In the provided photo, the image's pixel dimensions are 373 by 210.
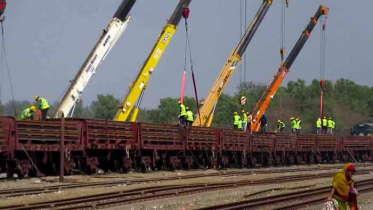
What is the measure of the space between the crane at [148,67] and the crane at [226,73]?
247 inches

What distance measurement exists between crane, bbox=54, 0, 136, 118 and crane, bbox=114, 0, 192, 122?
10.6 feet

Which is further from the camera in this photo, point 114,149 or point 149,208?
point 114,149

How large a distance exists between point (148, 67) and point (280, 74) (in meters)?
18.2

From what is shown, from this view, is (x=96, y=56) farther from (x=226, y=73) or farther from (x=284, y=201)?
(x=284, y=201)

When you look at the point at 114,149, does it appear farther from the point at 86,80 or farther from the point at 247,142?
the point at 247,142

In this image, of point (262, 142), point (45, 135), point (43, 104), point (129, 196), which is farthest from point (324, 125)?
point (129, 196)

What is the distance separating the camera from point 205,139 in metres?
36.9

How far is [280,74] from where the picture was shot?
181 ft

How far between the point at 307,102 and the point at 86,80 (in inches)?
3394

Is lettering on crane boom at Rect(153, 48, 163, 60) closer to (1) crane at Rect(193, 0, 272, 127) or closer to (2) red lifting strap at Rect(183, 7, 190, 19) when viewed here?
(2) red lifting strap at Rect(183, 7, 190, 19)

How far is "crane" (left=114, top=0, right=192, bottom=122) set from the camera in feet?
125

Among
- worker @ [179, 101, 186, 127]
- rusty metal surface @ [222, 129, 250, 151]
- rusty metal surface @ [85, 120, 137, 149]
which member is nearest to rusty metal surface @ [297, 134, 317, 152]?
rusty metal surface @ [222, 129, 250, 151]

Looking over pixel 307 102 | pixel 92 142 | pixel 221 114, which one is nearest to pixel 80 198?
pixel 92 142

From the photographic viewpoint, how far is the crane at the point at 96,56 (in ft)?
113
